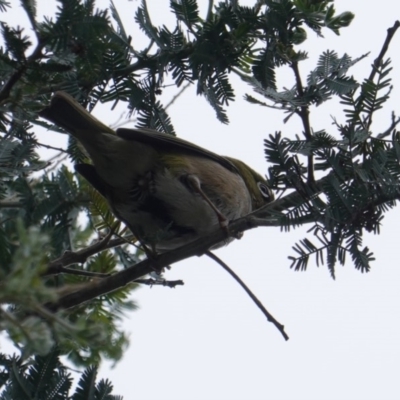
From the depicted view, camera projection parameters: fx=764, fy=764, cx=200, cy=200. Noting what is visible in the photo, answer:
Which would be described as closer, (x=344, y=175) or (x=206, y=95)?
(x=344, y=175)

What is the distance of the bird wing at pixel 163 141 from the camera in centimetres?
430

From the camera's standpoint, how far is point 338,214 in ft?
10.1

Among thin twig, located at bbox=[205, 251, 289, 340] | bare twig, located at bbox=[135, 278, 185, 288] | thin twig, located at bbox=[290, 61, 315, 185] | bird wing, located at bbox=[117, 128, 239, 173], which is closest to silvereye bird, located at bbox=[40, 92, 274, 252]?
bird wing, located at bbox=[117, 128, 239, 173]

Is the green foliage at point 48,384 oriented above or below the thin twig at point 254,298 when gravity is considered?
below

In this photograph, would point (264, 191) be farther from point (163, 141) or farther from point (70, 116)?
point (70, 116)

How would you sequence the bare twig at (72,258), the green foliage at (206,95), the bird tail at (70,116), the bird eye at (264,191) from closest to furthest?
1. the green foliage at (206,95)
2. the bare twig at (72,258)
3. the bird tail at (70,116)
4. the bird eye at (264,191)

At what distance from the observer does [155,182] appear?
14.8 ft

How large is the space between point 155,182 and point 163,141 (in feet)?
0.81

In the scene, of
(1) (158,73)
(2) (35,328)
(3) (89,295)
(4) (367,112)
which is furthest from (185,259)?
(2) (35,328)

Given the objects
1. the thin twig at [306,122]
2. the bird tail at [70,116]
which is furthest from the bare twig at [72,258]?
the thin twig at [306,122]

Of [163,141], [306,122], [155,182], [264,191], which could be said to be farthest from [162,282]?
[264,191]

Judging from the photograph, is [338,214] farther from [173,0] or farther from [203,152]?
[203,152]

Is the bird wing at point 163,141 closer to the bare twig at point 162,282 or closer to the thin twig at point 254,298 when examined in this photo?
the bare twig at point 162,282

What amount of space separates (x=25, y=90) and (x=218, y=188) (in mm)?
1908
